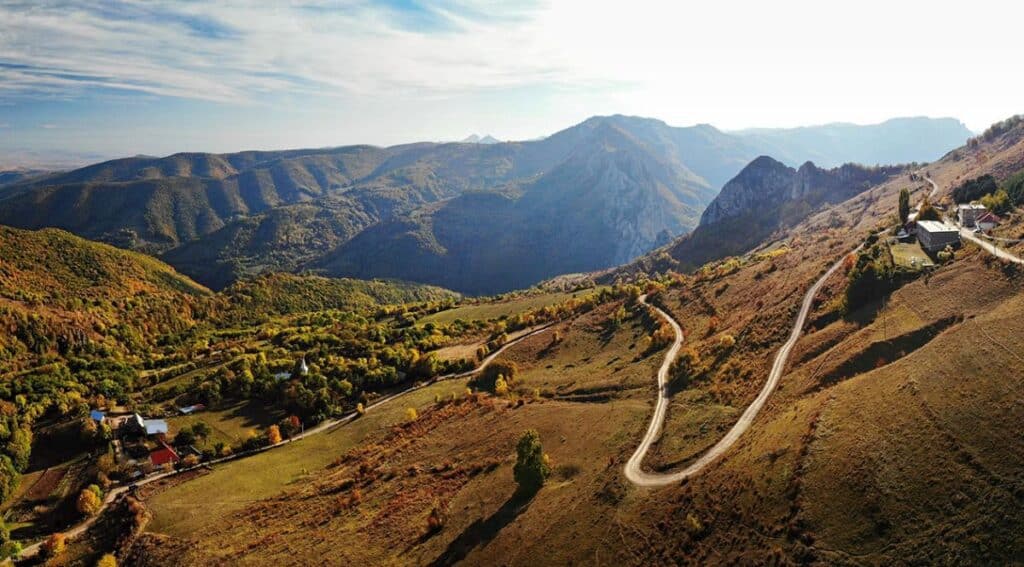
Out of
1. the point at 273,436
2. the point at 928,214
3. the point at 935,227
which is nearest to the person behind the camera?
the point at 935,227

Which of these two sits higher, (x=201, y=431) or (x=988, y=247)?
(x=988, y=247)

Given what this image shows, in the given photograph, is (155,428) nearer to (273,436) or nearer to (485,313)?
(273,436)

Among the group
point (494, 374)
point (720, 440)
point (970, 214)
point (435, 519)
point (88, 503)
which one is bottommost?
point (88, 503)

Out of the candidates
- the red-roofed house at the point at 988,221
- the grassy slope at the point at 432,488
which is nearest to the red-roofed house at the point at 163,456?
the grassy slope at the point at 432,488

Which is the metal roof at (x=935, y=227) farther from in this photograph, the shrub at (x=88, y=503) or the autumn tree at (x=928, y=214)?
the shrub at (x=88, y=503)

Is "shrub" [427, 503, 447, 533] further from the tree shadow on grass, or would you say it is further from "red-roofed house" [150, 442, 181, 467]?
"red-roofed house" [150, 442, 181, 467]

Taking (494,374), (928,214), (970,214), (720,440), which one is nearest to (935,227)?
(970,214)
